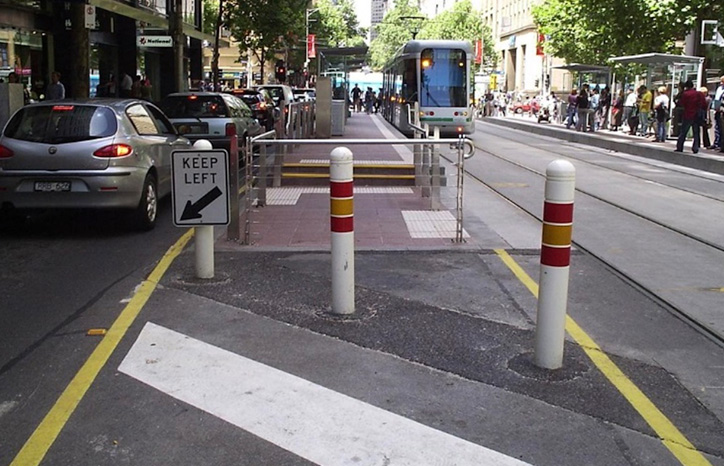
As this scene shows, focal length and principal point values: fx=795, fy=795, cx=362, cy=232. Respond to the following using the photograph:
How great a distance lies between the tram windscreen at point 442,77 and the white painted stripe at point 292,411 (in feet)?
72.0

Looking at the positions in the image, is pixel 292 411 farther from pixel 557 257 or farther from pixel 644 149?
pixel 644 149

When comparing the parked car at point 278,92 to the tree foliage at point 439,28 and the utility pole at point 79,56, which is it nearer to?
the utility pole at point 79,56

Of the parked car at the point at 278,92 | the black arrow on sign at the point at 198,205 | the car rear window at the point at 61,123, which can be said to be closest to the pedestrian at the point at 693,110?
the parked car at the point at 278,92

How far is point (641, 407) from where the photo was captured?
180 inches

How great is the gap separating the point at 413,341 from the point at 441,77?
21869 mm

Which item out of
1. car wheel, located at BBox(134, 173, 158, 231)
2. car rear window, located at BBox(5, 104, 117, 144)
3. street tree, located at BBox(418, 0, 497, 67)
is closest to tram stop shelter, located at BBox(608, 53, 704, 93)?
car wheel, located at BBox(134, 173, 158, 231)

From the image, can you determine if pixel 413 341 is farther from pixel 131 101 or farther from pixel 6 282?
pixel 131 101

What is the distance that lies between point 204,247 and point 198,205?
1.37ft

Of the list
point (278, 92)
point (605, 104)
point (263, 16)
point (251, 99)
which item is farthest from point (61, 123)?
point (605, 104)

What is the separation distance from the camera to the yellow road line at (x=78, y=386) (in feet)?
13.1

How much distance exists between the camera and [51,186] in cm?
909

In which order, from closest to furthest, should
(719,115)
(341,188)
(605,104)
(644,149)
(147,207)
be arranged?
(341,188)
(147,207)
(719,115)
(644,149)
(605,104)

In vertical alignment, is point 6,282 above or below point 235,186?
below

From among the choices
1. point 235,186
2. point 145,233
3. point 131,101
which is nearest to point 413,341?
point 235,186
